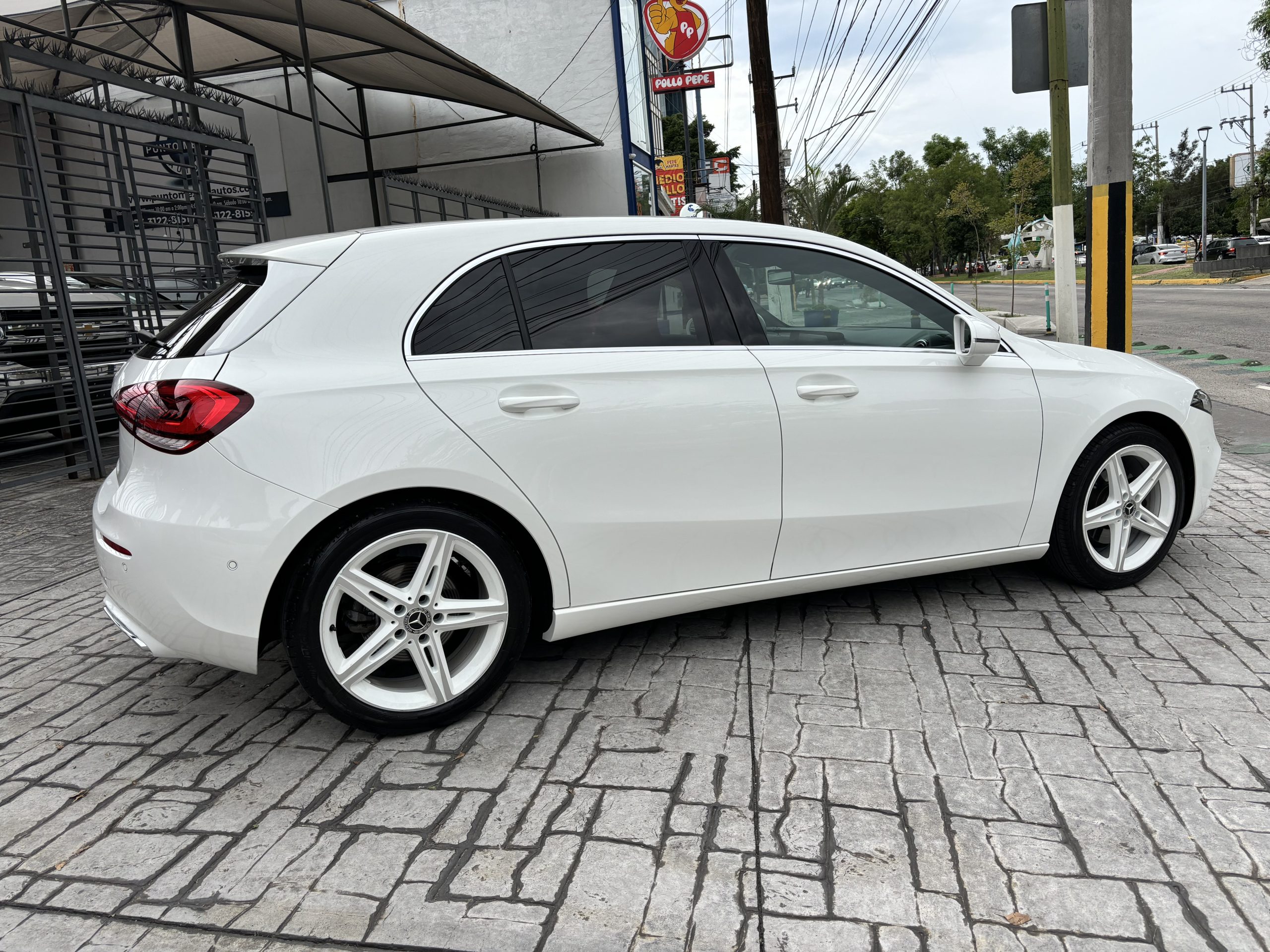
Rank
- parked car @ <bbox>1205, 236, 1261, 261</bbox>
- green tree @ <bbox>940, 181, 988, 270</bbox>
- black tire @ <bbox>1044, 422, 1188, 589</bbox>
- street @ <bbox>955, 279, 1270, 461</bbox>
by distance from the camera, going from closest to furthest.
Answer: black tire @ <bbox>1044, 422, 1188, 589</bbox> < street @ <bbox>955, 279, 1270, 461</bbox> < parked car @ <bbox>1205, 236, 1261, 261</bbox> < green tree @ <bbox>940, 181, 988, 270</bbox>

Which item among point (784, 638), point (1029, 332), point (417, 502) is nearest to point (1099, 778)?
point (784, 638)

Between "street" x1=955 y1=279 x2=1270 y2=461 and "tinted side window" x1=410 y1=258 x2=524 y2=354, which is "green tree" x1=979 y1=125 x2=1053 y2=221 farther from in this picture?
"tinted side window" x1=410 y1=258 x2=524 y2=354

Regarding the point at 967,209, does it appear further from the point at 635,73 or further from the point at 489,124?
the point at 489,124

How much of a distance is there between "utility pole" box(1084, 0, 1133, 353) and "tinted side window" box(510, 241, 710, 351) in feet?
16.5

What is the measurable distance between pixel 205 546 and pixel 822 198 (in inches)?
1089

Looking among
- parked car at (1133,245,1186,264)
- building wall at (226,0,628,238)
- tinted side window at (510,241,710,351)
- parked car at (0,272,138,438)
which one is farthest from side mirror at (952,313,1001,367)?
parked car at (1133,245,1186,264)

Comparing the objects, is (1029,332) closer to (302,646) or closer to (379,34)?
(379,34)

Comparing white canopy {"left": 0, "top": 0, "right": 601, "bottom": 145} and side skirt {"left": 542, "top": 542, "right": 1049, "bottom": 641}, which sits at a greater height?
white canopy {"left": 0, "top": 0, "right": 601, "bottom": 145}

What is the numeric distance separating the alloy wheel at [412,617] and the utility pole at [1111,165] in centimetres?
594

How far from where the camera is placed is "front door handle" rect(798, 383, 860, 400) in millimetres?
3477

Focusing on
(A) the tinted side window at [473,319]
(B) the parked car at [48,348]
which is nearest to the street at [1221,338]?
(A) the tinted side window at [473,319]

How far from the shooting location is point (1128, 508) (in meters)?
4.14

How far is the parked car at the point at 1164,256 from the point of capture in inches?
2657

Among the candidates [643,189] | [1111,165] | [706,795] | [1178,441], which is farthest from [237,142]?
[643,189]
